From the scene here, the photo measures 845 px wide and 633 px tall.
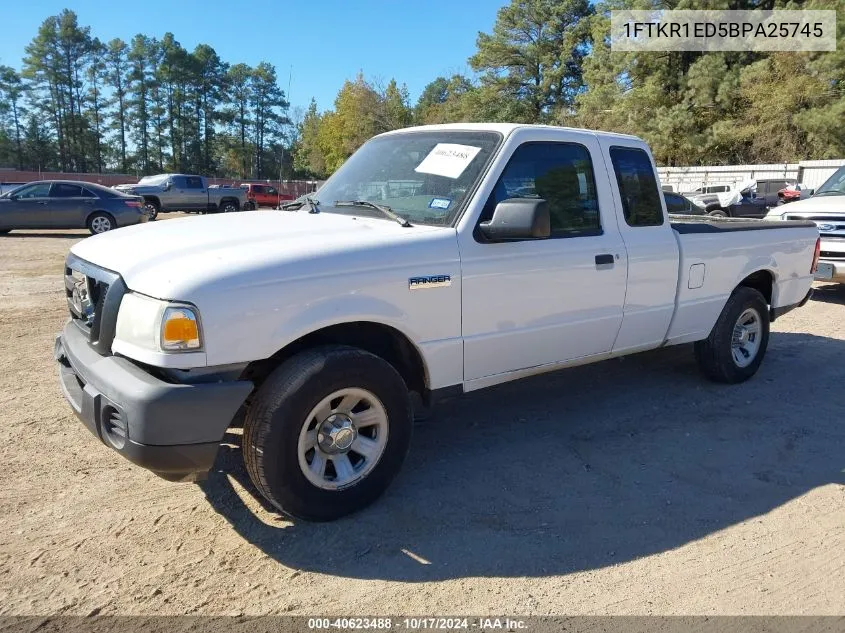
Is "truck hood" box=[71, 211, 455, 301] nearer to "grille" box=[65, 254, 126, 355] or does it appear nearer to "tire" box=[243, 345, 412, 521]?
"grille" box=[65, 254, 126, 355]

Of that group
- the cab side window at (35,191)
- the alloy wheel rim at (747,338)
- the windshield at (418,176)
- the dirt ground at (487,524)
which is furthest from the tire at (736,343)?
the cab side window at (35,191)

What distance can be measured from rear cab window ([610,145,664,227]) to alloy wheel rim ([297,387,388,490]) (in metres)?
2.34

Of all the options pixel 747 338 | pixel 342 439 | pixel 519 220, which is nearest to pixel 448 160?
pixel 519 220

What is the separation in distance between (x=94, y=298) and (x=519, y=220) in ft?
7.28

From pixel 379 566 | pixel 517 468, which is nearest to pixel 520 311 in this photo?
pixel 517 468

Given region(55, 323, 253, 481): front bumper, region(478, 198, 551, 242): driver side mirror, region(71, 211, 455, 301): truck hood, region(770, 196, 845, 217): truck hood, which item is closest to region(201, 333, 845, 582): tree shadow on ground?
region(55, 323, 253, 481): front bumper

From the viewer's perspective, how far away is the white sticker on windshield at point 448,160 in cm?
386

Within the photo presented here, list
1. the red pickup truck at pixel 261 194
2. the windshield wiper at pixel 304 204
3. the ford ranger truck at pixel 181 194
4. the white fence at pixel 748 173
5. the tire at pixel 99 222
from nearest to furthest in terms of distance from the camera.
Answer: the windshield wiper at pixel 304 204, the tire at pixel 99 222, the ford ranger truck at pixel 181 194, the white fence at pixel 748 173, the red pickup truck at pixel 261 194

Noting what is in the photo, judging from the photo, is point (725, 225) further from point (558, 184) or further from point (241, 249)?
point (241, 249)

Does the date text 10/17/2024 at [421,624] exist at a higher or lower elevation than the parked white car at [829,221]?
lower

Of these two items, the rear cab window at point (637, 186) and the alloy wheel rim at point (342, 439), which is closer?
the alloy wheel rim at point (342, 439)

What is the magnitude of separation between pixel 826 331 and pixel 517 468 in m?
5.72

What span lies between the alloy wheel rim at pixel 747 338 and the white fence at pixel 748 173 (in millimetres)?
23294

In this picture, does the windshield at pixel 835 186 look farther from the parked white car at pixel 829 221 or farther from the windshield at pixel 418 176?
the windshield at pixel 418 176
